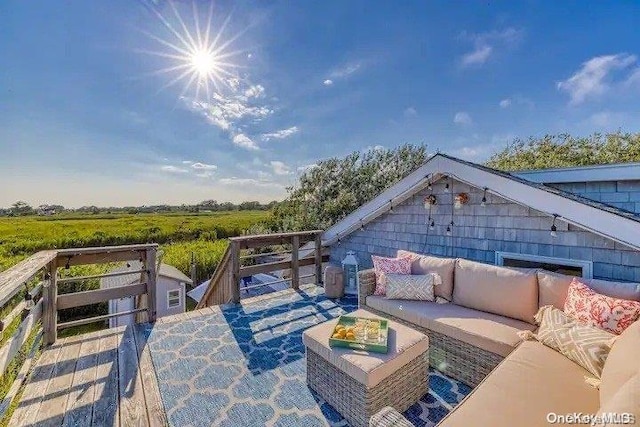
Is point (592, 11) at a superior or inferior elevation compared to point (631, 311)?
superior

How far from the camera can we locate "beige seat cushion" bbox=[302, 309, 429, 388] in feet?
6.73

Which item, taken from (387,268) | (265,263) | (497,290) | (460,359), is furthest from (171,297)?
(497,290)

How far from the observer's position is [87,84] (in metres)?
5.81

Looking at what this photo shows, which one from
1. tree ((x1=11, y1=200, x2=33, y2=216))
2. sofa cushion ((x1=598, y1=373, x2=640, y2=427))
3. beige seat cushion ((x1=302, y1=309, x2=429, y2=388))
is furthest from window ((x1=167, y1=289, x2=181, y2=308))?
tree ((x1=11, y1=200, x2=33, y2=216))

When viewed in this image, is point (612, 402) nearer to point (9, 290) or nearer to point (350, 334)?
point (350, 334)

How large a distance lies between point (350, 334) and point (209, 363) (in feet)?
5.41

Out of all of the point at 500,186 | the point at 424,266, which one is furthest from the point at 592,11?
the point at 424,266

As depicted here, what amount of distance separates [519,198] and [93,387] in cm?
476

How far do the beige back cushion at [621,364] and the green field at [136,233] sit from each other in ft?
54.4

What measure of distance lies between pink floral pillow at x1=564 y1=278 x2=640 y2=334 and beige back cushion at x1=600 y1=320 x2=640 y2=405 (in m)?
0.34

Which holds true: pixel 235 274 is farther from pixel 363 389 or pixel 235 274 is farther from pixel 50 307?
pixel 363 389

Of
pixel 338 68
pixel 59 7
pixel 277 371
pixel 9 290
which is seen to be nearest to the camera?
pixel 9 290

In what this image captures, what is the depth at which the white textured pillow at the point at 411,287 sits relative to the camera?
11.3 feet

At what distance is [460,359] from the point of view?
2701mm
